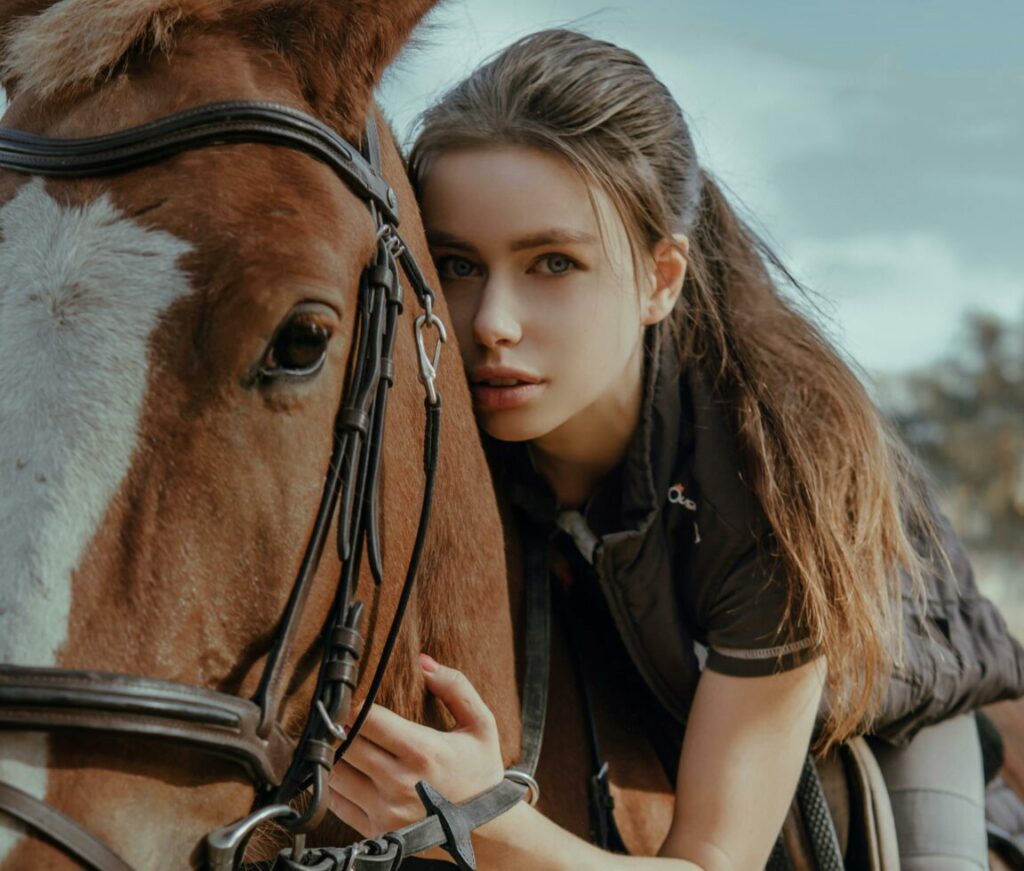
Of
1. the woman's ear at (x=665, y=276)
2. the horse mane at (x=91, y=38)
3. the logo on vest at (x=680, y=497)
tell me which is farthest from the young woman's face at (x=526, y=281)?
the horse mane at (x=91, y=38)

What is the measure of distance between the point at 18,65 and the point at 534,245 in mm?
953

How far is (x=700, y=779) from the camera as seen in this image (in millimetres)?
2309

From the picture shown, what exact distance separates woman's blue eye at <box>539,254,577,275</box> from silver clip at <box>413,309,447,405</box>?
0.38 meters

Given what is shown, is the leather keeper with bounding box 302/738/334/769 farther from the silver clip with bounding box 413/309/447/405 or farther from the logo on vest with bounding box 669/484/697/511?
the logo on vest with bounding box 669/484/697/511

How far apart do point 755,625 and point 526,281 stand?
80 cm

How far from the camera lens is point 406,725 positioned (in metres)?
1.91

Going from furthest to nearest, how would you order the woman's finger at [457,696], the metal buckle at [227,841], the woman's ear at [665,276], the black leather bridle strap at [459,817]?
the woman's ear at [665,276] < the woman's finger at [457,696] < the black leather bridle strap at [459,817] < the metal buckle at [227,841]

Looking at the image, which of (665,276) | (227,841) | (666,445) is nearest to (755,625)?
(666,445)

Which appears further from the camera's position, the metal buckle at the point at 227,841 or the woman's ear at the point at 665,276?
the woman's ear at the point at 665,276

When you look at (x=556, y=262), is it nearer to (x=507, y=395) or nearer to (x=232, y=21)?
(x=507, y=395)

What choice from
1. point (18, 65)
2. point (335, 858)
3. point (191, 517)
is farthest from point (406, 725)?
point (18, 65)

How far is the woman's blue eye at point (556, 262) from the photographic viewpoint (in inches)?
93.7

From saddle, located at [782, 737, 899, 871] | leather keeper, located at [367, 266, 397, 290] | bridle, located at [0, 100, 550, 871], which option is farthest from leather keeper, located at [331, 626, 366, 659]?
saddle, located at [782, 737, 899, 871]

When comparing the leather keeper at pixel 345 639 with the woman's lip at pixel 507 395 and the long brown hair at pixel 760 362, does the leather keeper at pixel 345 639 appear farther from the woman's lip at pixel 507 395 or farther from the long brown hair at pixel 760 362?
the long brown hair at pixel 760 362
